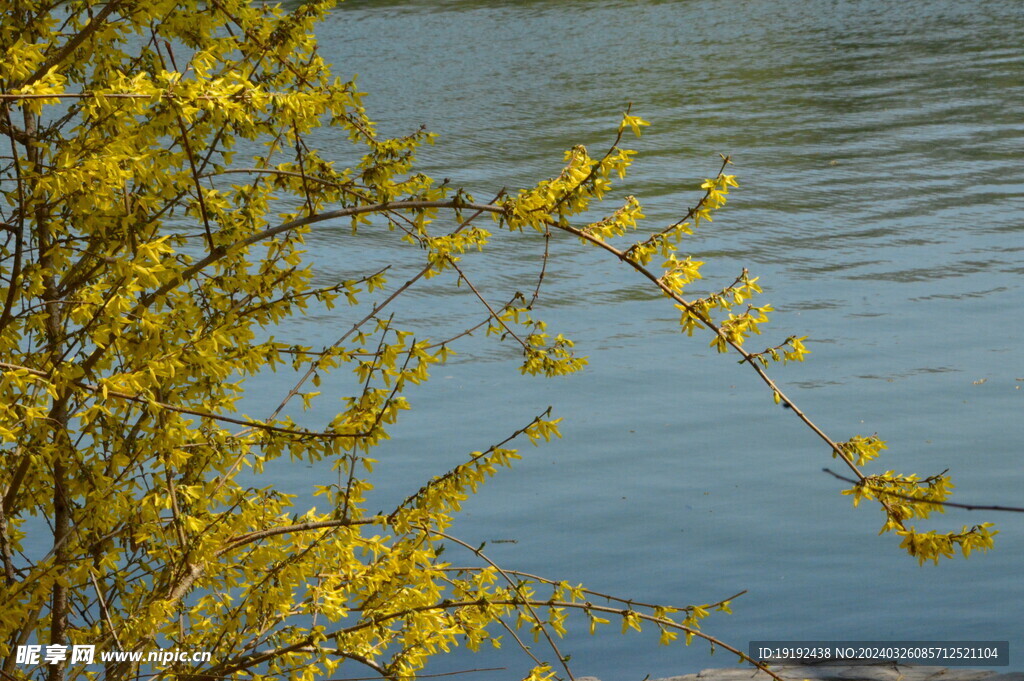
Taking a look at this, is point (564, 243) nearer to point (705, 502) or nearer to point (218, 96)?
point (705, 502)

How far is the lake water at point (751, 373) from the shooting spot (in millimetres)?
5375

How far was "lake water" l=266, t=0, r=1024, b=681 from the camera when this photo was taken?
5.38 metres

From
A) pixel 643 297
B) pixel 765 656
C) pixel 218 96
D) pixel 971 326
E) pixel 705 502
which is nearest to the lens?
pixel 218 96

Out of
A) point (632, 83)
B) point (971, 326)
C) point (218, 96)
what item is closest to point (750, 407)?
point (971, 326)

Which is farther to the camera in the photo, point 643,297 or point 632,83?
point 632,83

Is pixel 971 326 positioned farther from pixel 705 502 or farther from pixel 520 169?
pixel 520 169

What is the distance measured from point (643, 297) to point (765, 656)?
4.43 m

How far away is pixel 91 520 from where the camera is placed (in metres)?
3.19

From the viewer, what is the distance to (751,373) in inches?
302

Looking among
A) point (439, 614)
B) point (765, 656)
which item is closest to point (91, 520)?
point (439, 614)

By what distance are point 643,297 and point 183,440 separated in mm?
6245

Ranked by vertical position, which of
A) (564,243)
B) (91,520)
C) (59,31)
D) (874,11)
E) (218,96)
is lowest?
(91,520)

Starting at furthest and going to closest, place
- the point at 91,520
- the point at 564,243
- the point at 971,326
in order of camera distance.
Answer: the point at 564,243, the point at 971,326, the point at 91,520

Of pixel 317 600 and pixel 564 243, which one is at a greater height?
pixel 564 243
